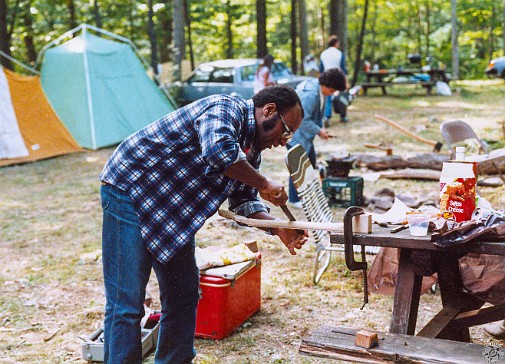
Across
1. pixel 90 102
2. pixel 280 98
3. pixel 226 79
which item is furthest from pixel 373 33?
pixel 280 98

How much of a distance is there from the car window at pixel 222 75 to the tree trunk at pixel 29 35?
9.68m

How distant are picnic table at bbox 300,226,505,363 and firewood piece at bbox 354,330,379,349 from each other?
24 millimetres

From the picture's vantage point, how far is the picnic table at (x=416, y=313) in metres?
2.72

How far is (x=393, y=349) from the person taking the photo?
2.73m

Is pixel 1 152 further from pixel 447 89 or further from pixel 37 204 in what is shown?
pixel 447 89

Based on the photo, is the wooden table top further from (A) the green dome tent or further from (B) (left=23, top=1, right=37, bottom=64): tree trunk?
(B) (left=23, top=1, right=37, bottom=64): tree trunk

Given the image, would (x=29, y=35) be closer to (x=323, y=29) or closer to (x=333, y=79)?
(x=323, y=29)

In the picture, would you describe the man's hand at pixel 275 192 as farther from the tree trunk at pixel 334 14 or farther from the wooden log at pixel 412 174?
the tree trunk at pixel 334 14

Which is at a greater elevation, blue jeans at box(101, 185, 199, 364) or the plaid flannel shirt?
the plaid flannel shirt

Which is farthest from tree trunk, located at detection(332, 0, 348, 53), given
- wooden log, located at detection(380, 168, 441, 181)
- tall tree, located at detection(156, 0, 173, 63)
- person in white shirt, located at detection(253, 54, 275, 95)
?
wooden log, located at detection(380, 168, 441, 181)

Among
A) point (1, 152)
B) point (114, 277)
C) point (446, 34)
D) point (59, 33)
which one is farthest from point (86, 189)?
point (446, 34)

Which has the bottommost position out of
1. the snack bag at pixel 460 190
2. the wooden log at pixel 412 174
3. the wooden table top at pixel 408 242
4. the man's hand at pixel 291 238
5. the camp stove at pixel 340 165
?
the wooden log at pixel 412 174

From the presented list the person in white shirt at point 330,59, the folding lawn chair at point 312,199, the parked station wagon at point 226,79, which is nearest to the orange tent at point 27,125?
the parked station wagon at point 226,79

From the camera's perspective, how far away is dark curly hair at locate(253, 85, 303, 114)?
2.93 metres
